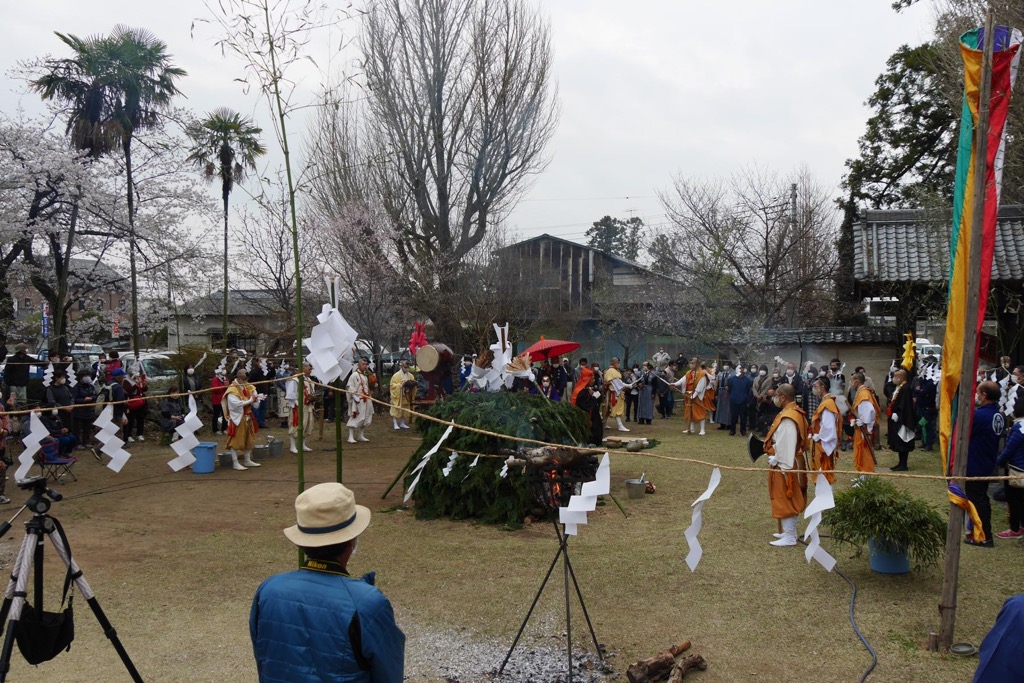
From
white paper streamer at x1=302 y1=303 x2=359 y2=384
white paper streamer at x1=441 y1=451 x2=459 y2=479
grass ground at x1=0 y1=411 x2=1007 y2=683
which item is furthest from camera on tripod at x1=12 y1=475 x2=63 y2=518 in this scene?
white paper streamer at x1=441 y1=451 x2=459 y2=479

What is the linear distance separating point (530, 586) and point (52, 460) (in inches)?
330

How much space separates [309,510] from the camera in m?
2.89

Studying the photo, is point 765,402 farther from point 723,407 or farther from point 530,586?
point 530,586

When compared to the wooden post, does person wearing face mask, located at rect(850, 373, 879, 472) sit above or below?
below

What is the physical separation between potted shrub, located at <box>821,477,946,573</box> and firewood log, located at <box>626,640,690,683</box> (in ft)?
8.77

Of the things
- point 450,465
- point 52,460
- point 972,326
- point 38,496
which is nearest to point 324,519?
point 38,496

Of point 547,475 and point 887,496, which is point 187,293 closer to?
point 547,475

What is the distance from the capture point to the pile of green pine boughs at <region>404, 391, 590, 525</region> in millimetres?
9492

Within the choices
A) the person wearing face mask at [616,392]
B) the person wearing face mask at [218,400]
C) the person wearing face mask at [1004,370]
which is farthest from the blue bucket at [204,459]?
the person wearing face mask at [1004,370]

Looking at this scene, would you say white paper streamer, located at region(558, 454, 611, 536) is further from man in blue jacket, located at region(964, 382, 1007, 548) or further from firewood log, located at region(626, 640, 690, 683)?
man in blue jacket, located at region(964, 382, 1007, 548)

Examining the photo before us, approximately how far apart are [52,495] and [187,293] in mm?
22861

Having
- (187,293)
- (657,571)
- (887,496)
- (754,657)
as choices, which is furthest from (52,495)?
(187,293)

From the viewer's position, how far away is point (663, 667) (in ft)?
16.7

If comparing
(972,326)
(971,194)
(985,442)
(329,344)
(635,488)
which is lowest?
(635,488)
